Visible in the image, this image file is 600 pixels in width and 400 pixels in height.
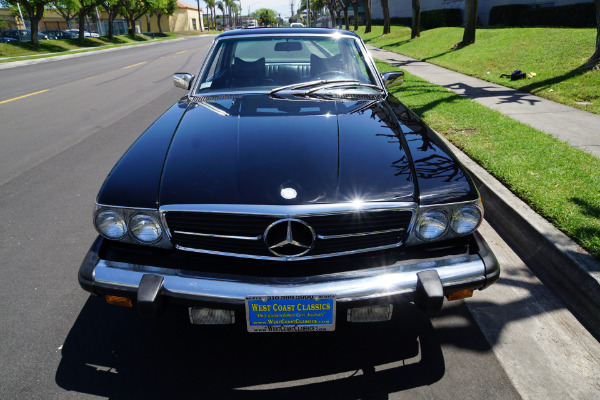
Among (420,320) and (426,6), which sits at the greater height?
(426,6)

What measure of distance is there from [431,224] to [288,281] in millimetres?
762

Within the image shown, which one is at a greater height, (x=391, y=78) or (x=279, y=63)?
(x=279, y=63)

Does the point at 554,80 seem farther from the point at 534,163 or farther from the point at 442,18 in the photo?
the point at 442,18

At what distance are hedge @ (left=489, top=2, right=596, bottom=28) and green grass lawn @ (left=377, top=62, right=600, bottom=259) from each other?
13.2 metres

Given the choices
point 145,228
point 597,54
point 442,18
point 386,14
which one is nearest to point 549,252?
point 145,228

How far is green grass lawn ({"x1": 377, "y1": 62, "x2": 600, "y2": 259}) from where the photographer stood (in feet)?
11.2

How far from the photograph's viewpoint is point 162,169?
7.45ft

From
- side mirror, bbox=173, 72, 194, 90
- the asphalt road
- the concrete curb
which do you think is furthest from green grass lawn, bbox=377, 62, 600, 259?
side mirror, bbox=173, 72, 194, 90

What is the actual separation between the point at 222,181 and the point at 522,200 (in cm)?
288

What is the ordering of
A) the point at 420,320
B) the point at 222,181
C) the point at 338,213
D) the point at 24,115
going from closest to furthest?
the point at 338,213 < the point at 222,181 < the point at 420,320 < the point at 24,115

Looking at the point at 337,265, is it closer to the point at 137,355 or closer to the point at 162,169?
the point at 162,169

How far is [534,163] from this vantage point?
15.0 ft

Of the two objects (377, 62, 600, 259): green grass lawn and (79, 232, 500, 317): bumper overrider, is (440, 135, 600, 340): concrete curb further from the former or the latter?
(79, 232, 500, 317): bumper overrider

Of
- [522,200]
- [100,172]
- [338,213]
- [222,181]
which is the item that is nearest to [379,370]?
[338,213]
